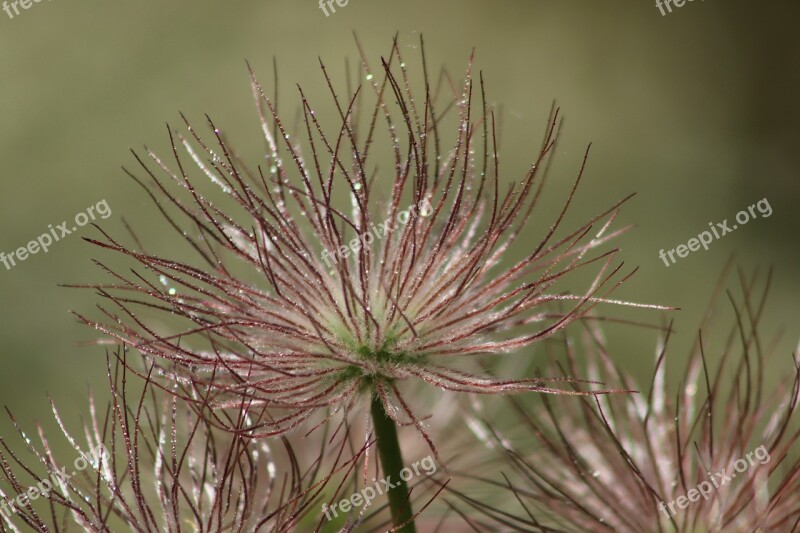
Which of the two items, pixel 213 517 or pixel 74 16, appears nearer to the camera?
pixel 213 517

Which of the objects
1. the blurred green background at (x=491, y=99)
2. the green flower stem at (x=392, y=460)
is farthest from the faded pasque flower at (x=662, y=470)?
the blurred green background at (x=491, y=99)

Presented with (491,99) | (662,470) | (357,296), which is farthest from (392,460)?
(491,99)

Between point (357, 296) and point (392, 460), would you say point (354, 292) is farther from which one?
point (392, 460)

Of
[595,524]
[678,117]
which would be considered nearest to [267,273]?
[595,524]

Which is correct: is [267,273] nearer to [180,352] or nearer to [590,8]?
[180,352]

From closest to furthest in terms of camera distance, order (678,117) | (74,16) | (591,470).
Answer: (591,470)
(74,16)
(678,117)

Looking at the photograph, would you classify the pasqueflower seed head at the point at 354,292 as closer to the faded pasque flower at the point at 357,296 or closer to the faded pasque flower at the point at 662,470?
the faded pasque flower at the point at 357,296
